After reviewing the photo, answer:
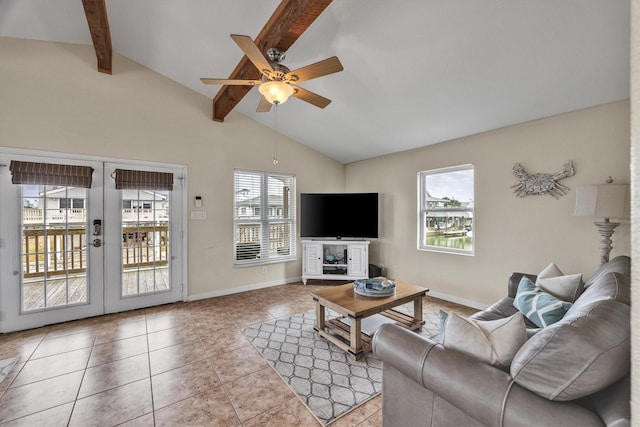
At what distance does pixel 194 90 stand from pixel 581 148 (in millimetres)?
4841

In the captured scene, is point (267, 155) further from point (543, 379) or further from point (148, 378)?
point (543, 379)

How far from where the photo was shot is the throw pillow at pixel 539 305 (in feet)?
6.43

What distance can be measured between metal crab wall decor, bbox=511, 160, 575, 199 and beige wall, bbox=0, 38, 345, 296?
3277 millimetres

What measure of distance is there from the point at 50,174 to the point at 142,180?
2.94ft

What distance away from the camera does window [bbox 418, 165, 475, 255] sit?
3998 mm

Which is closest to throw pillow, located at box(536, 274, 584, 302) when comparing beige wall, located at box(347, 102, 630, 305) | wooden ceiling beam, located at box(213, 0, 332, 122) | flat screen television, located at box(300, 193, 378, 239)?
beige wall, located at box(347, 102, 630, 305)

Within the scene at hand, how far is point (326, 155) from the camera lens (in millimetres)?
5621

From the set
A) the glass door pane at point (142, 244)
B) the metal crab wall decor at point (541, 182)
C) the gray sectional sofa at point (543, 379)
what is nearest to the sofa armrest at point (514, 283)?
the metal crab wall decor at point (541, 182)

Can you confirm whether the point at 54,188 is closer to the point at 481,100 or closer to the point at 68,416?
the point at 68,416

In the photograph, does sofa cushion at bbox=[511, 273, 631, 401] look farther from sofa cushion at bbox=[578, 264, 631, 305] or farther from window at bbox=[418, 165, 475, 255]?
window at bbox=[418, 165, 475, 255]

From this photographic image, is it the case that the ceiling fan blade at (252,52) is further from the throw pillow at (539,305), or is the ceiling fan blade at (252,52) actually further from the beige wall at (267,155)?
the throw pillow at (539,305)

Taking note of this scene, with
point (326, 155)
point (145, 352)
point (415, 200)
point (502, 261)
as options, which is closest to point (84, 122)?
point (145, 352)

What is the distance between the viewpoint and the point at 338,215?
5016 mm

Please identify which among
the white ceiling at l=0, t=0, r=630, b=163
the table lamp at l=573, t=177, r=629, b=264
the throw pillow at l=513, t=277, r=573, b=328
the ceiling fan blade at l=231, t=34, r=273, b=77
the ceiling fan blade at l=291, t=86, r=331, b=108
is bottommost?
the throw pillow at l=513, t=277, r=573, b=328
